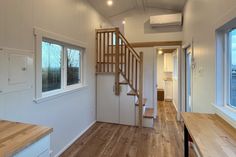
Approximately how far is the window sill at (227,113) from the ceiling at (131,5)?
10.5 feet

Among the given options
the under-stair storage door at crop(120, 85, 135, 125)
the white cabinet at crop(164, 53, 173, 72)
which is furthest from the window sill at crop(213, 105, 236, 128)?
the white cabinet at crop(164, 53, 173, 72)

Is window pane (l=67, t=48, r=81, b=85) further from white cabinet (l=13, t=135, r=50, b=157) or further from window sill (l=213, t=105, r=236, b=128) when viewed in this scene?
window sill (l=213, t=105, r=236, b=128)

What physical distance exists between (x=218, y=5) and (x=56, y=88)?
2.72 meters

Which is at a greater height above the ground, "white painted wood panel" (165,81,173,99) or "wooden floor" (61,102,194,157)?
"white painted wood panel" (165,81,173,99)

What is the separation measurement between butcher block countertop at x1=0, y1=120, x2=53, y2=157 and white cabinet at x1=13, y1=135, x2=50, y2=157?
1.6 inches

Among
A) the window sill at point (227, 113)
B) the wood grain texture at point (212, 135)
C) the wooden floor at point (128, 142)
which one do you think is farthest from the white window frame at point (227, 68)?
the wooden floor at point (128, 142)

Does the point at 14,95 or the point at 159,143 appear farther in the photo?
the point at 159,143

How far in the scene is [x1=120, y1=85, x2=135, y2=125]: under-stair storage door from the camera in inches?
166

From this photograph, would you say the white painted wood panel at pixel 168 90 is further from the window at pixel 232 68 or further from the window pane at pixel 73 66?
the window at pixel 232 68

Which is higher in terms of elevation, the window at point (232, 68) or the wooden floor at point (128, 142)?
the window at point (232, 68)

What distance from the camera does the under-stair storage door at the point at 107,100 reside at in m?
4.36

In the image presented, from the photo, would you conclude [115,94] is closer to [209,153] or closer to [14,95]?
[14,95]

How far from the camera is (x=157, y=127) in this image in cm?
414

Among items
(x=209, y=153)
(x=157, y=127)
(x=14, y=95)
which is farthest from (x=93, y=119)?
(x=209, y=153)
